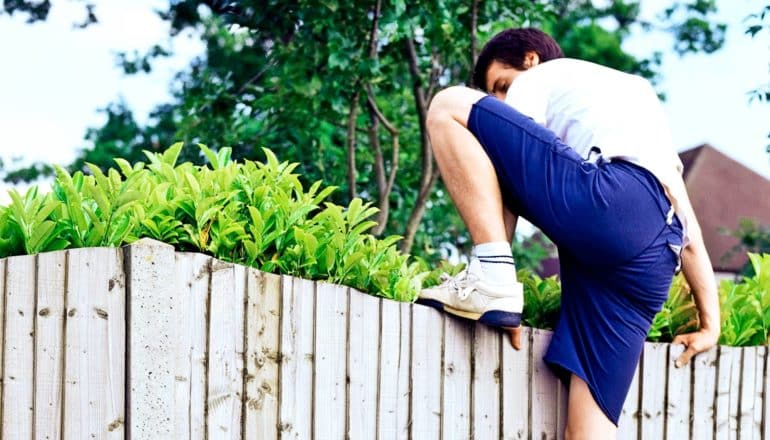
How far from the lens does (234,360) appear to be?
278 cm

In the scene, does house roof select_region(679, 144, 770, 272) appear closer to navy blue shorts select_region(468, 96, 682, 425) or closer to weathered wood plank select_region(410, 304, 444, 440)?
navy blue shorts select_region(468, 96, 682, 425)

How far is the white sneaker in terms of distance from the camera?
2.98 metres

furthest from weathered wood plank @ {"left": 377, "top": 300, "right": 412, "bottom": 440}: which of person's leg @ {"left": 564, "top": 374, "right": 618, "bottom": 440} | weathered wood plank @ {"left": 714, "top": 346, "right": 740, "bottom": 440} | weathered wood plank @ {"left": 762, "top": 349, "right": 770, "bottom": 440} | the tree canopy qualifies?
the tree canopy

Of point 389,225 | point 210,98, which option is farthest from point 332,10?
point 389,225

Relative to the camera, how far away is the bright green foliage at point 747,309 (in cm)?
382

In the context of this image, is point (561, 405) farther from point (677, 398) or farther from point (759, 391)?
A: point (759, 391)

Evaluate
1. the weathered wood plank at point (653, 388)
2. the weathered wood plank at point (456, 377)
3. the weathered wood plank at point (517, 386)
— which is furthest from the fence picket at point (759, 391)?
the weathered wood plank at point (456, 377)

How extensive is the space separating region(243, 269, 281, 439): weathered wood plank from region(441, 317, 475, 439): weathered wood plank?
0.62m

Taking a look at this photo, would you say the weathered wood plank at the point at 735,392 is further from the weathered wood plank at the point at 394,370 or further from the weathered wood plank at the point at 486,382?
the weathered wood plank at the point at 394,370

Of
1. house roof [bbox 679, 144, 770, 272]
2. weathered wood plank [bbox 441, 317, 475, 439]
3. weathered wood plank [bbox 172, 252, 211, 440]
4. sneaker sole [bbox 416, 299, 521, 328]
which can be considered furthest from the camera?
house roof [bbox 679, 144, 770, 272]

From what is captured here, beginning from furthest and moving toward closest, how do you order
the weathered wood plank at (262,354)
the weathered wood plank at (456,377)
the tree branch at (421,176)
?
the tree branch at (421,176), the weathered wood plank at (456,377), the weathered wood plank at (262,354)

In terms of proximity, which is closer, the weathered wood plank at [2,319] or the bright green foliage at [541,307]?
the weathered wood plank at [2,319]

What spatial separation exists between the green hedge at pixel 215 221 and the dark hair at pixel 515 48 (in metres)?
0.78

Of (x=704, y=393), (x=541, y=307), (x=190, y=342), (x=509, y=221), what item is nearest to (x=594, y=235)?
(x=509, y=221)
